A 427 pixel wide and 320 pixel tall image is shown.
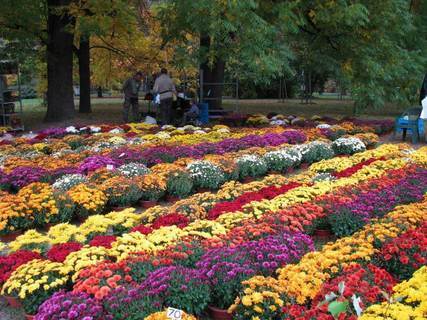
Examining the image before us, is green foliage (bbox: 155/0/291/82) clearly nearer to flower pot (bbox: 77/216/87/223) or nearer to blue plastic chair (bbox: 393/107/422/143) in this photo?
blue plastic chair (bbox: 393/107/422/143)

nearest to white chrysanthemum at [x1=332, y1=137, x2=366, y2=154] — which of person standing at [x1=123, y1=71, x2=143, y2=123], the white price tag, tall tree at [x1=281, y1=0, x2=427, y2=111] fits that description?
tall tree at [x1=281, y1=0, x2=427, y2=111]

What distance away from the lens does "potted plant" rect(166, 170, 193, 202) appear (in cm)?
824

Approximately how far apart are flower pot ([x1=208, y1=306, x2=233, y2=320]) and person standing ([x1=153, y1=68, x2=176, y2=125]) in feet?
42.8

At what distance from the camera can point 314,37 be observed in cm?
1948

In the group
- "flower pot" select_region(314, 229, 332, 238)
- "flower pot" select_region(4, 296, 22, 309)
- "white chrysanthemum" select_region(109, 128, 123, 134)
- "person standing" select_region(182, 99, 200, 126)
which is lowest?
"flower pot" select_region(4, 296, 22, 309)

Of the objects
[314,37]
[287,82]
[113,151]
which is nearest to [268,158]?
[113,151]

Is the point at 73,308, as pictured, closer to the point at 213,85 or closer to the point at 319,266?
the point at 319,266

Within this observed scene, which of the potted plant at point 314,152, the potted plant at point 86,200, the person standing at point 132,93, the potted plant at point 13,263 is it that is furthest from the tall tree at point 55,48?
the potted plant at point 13,263

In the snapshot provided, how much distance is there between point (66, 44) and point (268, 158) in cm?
1117

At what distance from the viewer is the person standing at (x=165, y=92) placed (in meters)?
16.9

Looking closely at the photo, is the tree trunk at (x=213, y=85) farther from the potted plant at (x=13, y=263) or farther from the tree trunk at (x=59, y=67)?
the potted plant at (x=13, y=263)

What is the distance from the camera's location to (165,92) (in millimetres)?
17000

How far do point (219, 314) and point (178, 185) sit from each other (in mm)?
4009

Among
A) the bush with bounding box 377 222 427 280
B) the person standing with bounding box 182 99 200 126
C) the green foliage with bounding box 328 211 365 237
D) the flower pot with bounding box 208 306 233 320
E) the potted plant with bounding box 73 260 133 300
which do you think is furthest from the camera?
the person standing with bounding box 182 99 200 126
